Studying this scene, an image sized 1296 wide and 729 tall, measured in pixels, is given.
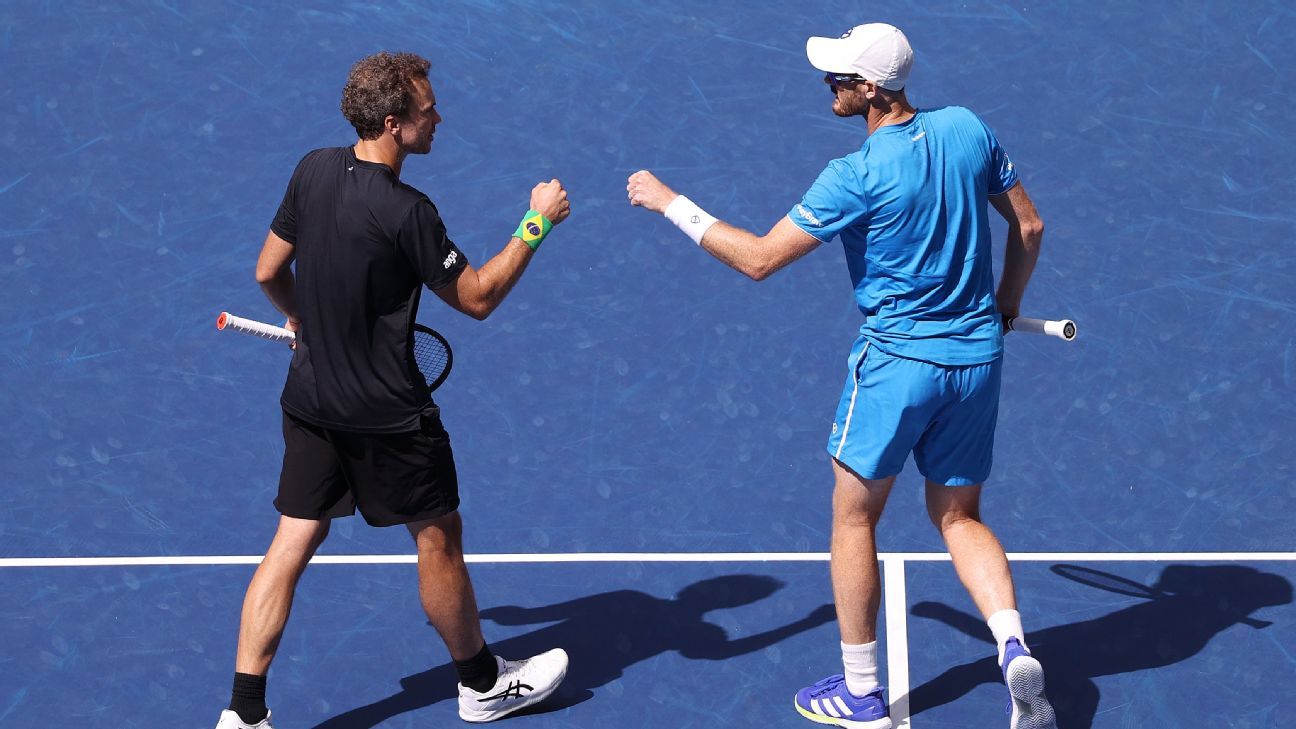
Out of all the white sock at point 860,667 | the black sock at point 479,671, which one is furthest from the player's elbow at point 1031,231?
the black sock at point 479,671

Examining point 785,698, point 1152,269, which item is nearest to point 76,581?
point 785,698

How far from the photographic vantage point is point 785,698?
5387mm

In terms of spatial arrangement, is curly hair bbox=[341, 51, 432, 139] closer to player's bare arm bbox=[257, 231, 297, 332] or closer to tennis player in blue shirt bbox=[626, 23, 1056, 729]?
player's bare arm bbox=[257, 231, 297, 332]

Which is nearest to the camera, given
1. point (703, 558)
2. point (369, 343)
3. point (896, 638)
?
point (369, 343)

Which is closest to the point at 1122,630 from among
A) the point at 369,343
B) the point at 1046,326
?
the point at 1046,326

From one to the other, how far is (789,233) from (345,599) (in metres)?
2.08

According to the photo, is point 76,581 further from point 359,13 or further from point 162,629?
point 359,13

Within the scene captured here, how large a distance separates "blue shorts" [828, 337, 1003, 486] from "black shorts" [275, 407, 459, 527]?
45.2 inches

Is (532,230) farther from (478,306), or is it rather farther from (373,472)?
(373,472)

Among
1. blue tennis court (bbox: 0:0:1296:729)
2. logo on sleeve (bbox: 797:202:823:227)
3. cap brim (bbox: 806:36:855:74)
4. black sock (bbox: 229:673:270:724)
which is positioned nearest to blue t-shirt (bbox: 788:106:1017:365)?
logo on sleeve (bbox: 797:202:823:227)

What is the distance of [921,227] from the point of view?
484 centimetres

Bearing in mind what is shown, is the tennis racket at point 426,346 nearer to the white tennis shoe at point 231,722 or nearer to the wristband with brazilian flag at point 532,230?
the wristband with brazilian flag at point 532,230

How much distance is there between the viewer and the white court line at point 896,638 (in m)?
5.32

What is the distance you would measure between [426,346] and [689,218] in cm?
89
